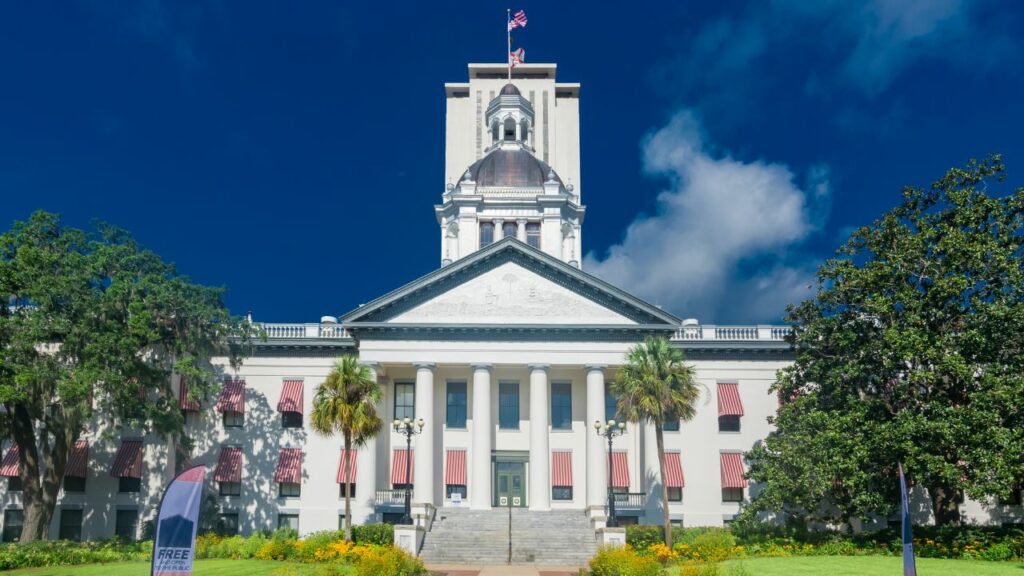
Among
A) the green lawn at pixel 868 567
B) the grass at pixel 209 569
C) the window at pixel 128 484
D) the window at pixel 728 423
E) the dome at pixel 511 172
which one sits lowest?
the grass at pixel 209 569

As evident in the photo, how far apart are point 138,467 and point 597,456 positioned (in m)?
23.3

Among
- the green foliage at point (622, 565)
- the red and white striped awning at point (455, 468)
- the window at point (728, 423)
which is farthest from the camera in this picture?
the window at point (728, 423)

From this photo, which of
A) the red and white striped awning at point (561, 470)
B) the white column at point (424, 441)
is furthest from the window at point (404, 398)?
the red and white striped awning at point (561, 470)

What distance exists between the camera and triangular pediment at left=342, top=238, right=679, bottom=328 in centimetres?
4250

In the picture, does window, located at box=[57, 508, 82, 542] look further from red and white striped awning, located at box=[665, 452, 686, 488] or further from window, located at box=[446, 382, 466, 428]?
red and white striped awning, located at box=[665, 452, 686, 488]

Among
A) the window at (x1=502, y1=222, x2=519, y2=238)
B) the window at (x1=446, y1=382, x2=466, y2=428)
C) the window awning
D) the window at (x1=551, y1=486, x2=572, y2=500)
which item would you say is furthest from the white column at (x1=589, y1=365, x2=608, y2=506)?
the window at (x1=502, y1=222, x2=519, y2=238)

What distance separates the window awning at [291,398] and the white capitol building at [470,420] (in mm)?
79

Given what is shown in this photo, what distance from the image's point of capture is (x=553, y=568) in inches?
1309

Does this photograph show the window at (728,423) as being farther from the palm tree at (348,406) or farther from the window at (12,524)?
the window at (12,524)

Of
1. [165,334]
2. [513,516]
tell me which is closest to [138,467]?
[165,334]

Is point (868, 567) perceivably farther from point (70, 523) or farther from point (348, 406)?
point (70, 523)

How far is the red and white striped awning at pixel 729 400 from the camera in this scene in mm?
44625

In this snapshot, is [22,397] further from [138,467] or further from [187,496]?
[187,496]

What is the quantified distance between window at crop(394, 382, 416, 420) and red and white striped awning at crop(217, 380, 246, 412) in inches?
317
